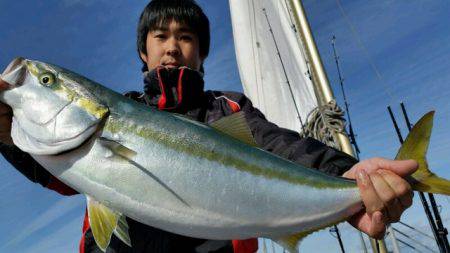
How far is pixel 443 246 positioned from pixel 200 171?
981 cm

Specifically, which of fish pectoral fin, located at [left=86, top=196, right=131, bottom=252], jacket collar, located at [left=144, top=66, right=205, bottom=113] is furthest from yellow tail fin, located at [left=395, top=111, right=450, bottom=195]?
A: jacket collar, located at [left=144, top=66, right=205, bottom=113]

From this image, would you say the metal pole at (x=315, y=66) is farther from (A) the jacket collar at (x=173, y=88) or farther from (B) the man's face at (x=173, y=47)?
(A) the jacket collar at (x=173, y=88)

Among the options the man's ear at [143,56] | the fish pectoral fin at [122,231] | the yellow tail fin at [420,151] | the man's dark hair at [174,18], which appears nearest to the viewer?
the fish pectoral fin at [122,231]

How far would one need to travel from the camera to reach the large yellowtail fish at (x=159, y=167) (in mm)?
2545

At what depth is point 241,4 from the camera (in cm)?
2022

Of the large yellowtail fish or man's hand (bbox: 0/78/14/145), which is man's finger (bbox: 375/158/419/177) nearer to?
the large yellowtail fish

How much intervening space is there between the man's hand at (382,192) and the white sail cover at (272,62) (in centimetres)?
1028

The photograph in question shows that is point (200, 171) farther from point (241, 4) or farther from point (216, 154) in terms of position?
point (241, 4)

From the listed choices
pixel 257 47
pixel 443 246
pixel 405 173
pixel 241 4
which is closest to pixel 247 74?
pixel 257 47

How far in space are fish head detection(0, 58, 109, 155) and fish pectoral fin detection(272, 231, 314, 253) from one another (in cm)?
142

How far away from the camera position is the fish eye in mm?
2748

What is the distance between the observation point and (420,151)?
2.94 meters

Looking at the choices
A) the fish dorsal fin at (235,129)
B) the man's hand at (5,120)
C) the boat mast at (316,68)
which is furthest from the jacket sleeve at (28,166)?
the boat mast at (316,68)

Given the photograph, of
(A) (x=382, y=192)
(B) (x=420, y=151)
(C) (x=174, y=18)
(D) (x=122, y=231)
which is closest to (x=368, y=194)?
(A) (x=382, y=192)
